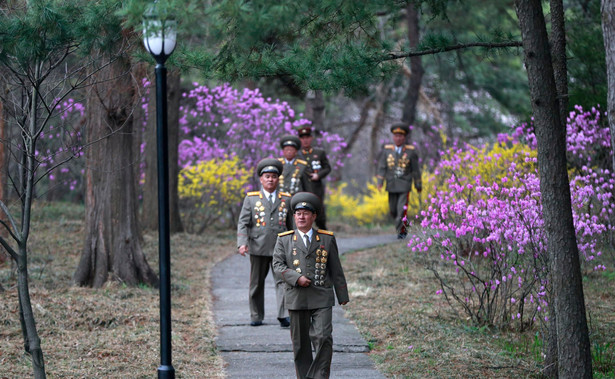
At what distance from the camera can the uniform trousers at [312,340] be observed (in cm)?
577

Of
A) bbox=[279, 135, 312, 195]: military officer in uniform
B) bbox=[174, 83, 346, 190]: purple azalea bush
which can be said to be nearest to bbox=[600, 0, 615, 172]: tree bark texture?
bbox=[279, 135, 312, 195]: military officer in uniform

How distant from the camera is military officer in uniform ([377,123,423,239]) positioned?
13.7 meters

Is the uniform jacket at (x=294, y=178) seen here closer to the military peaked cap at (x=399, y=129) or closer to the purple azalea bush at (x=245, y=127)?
the military peaked cap at (x=399, y=129)

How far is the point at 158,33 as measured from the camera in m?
4.73

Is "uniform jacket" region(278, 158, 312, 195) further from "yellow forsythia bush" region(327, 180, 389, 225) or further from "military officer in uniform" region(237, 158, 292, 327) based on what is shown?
"yellow forsythia bush" region(327, 180, 389, 225)

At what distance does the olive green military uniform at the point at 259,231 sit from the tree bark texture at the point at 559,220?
3.28 m

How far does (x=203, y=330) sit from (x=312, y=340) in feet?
6.94

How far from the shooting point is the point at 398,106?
2650 cm

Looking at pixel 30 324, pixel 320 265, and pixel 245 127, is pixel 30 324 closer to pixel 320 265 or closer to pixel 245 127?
pixel 320 265

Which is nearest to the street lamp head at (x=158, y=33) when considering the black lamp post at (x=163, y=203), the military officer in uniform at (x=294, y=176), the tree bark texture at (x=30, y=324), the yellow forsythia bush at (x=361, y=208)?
the black lamp post at (x=163, y=203)

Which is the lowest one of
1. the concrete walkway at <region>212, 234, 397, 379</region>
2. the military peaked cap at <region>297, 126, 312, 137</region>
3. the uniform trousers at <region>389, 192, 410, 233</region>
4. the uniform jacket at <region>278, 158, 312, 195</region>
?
the concrete walkway at <region>212, 234, 397, 379</region>

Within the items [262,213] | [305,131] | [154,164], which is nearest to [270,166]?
[262,213]

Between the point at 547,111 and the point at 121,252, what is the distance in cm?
586

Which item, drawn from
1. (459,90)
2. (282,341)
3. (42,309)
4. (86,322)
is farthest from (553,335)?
(459,90)
